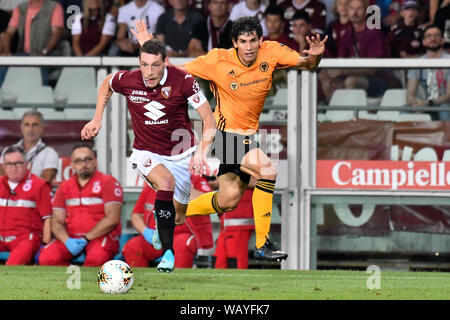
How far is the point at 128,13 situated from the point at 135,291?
20.2 ft

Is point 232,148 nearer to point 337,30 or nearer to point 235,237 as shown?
point 235,237

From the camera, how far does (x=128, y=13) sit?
1382 cm

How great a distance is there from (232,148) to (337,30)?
3633mm

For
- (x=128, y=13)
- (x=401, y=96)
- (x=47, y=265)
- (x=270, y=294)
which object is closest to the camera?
(x=270, y=294)

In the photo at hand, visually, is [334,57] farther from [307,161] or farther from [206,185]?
[206,185]

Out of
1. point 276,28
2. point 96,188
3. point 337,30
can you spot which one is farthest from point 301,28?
point 96,188

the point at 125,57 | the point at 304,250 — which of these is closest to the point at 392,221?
the point at 304,250

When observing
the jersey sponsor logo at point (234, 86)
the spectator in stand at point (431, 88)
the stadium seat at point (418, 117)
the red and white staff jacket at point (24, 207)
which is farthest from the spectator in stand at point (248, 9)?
the jersey sponsor logo at point (234, 86)

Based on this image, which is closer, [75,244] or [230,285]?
[230,285]

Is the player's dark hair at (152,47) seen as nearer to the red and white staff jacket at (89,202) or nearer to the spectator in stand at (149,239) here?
the spectator in stand at (149,239)

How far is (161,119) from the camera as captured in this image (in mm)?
9758

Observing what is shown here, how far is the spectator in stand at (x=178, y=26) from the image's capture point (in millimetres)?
13367

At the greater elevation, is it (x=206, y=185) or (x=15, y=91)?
(x=15, y=91)

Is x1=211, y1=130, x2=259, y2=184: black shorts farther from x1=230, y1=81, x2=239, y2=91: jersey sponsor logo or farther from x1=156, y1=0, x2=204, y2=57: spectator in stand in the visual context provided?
x1=156, y1=0, x2=204, y2=57: spectator in stand
